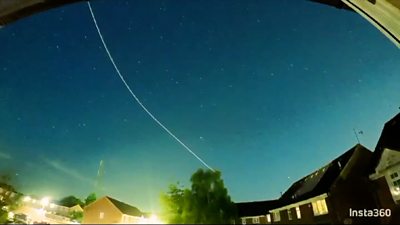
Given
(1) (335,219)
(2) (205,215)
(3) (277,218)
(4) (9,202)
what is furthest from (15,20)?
(1) (335,219)

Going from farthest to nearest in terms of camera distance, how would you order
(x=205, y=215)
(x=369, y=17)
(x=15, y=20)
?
(x=369, y=17) → (x=15, y=20) → (x=205, y=215)

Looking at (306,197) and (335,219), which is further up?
(306,197)

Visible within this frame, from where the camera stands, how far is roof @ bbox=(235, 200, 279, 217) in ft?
5.00

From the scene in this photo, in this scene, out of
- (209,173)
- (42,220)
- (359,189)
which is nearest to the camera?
(42,220)

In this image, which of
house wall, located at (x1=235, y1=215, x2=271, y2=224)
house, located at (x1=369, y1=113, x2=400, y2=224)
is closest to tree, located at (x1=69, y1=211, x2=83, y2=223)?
house wall, located at (x1=235, y1=215, x2=271, y2=224)

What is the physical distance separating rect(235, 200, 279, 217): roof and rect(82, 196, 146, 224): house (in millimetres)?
557

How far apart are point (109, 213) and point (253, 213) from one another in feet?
2.62

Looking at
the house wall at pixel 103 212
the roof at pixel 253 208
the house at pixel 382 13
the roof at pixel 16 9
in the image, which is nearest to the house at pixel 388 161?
the house at pixel 382 13

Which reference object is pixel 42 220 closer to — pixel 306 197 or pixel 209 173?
pixel 209 173

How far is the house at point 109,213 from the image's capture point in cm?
140

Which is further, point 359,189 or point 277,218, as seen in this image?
point 359,189

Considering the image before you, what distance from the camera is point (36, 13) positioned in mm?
3385

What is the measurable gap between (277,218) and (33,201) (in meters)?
Result: 1.51

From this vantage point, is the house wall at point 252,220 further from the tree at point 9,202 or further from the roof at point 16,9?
the roof at point 16,9
